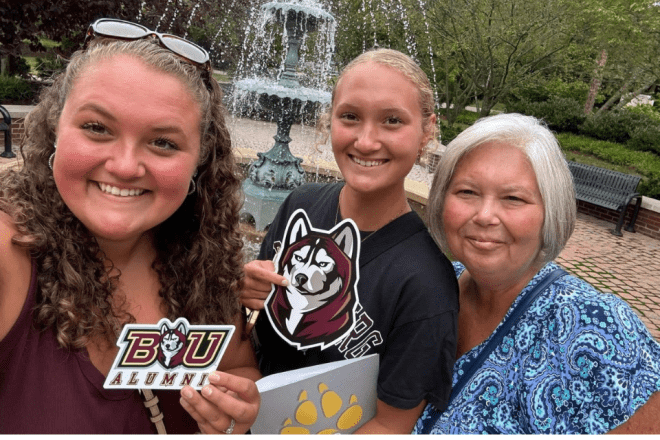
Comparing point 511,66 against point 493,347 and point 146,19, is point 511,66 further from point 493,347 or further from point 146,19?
point 493,347

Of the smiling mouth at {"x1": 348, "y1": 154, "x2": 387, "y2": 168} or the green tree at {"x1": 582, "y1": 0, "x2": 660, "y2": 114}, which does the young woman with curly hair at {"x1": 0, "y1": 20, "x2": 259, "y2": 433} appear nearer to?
the smiling mouth at {"x1": 348, "y1": 154, "x2": 387, "y2": 168}

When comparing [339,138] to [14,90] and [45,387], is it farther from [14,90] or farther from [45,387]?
[14,90]

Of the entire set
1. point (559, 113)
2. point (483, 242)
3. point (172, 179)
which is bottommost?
point (483, 242)

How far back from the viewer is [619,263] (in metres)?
6.79

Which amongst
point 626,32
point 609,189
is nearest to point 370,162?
point 609,189

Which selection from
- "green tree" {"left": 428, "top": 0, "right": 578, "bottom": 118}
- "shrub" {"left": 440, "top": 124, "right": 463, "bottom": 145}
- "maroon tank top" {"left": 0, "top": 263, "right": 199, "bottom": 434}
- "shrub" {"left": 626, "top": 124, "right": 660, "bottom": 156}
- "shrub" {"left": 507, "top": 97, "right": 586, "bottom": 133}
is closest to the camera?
"maroon tank top" {"left": 0, "top": 263, "right": 199, "bottom": 434}

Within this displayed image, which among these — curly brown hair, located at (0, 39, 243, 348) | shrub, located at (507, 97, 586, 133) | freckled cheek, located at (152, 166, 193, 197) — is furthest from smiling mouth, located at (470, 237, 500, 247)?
shrub, located at (507, 97, 586, 133)

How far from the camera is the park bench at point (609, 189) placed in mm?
Result: 8376

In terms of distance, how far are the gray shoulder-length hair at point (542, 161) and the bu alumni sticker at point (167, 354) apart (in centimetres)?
98

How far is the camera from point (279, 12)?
20.2 ft

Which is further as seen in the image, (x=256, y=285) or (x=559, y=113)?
(x=559, y=113)

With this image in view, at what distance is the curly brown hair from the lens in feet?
3.98

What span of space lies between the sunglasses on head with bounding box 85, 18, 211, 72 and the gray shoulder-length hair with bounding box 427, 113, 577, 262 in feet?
2.96

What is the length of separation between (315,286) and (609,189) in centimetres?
893
